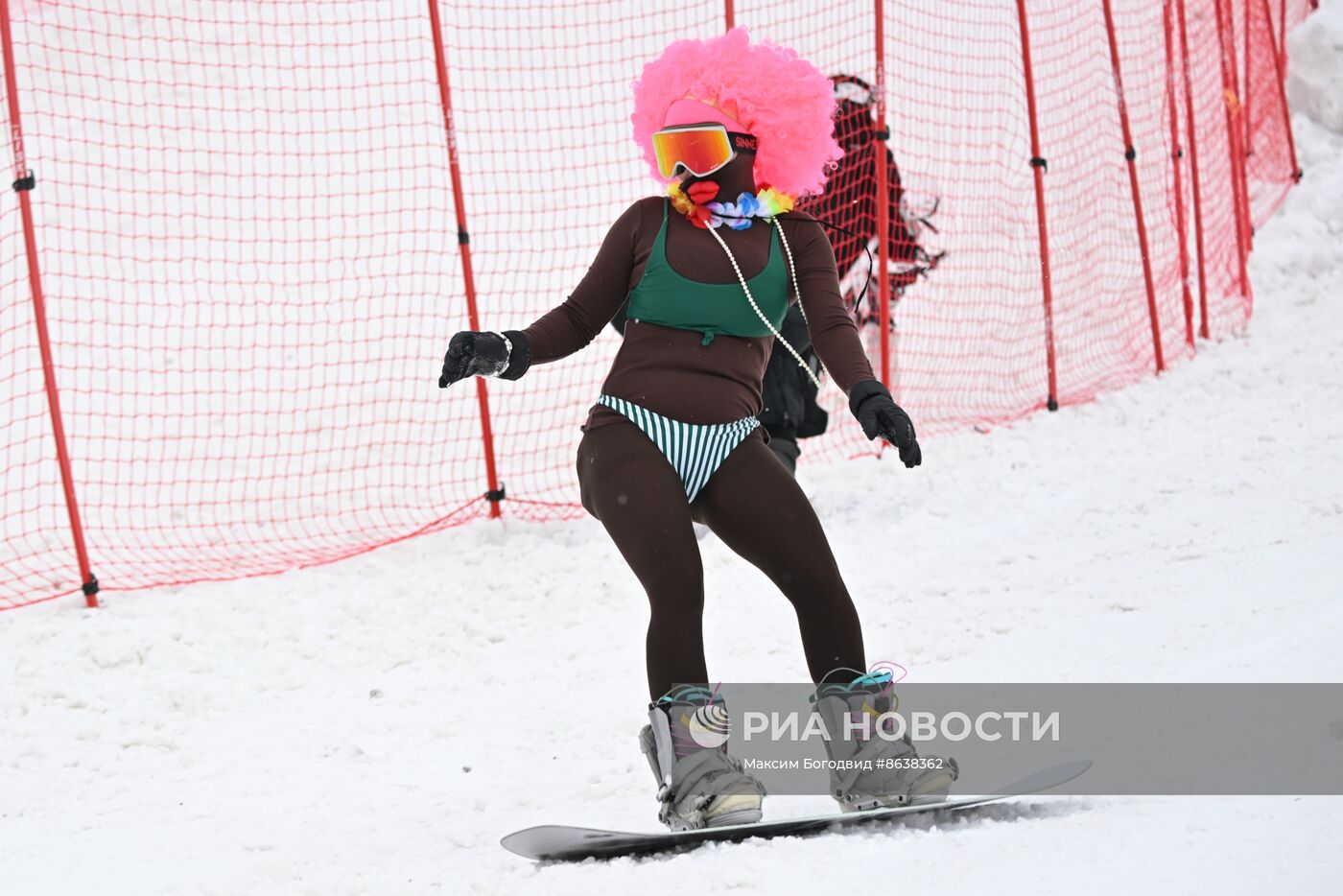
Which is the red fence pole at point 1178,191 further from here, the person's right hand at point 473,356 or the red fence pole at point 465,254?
the person's right hand at point 473,356

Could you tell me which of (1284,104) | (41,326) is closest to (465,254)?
(41,326)

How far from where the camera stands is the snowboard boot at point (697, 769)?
9.11 feet

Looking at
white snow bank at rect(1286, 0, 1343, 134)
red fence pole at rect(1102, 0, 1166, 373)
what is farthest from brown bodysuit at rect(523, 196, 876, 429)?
white snow bank at rect(1286, 0, 1343, 134)

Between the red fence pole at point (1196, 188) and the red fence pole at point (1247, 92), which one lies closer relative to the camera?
the red fence pole at point (1196, 188)

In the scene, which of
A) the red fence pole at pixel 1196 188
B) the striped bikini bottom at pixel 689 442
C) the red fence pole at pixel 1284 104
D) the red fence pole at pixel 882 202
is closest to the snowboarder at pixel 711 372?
the striped bikini bottom at pixel 689 442

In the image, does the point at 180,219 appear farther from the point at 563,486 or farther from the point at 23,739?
the point at 23,739

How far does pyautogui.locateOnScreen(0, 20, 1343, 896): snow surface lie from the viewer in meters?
2.65

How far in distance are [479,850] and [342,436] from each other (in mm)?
5254

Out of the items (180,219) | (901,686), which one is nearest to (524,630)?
(901,686)

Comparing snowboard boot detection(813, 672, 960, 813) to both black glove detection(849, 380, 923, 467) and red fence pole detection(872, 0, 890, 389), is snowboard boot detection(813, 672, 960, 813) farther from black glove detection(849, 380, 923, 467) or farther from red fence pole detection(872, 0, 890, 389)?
red fence pole detection(872, 0, 890, 389)

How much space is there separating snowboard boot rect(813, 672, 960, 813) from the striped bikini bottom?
540mm

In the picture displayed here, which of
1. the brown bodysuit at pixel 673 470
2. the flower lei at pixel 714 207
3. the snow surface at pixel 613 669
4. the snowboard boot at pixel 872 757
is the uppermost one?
the flower lei at pixel 714 207

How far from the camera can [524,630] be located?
5238 millimetres

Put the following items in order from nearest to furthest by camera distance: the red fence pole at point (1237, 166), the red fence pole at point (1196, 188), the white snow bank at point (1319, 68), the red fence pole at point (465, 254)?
the red fence pole at point (465, 254) < the red fence pole at point (1196, 188) < the red fence pole at point (1237, 166) < the white snow bank at point (1319, 68)
